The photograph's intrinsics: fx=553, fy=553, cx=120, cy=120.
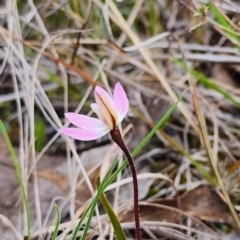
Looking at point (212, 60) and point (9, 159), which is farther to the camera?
point (212, 60)

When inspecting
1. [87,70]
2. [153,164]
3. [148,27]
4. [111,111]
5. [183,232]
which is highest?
[148,27]

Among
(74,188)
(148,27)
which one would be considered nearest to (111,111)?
(74,188)

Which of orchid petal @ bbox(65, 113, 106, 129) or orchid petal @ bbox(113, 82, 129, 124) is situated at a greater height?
orchid petal @ bbox(113, 82, 129, 124)

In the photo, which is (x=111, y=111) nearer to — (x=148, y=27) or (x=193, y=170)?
(x=193, y=170)

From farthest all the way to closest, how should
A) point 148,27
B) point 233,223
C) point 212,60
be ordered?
1. point 148,27
2. point 212,60
3. point 233,223

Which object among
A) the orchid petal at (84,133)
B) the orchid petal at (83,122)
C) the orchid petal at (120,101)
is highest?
the orchid petal at (120,101)

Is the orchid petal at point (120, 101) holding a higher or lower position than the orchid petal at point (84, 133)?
higher

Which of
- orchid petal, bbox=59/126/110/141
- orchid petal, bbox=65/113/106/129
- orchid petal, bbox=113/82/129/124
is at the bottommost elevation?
orchid petal, bbox=59/126/110/141

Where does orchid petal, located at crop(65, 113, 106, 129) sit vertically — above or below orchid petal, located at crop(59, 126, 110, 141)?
above
